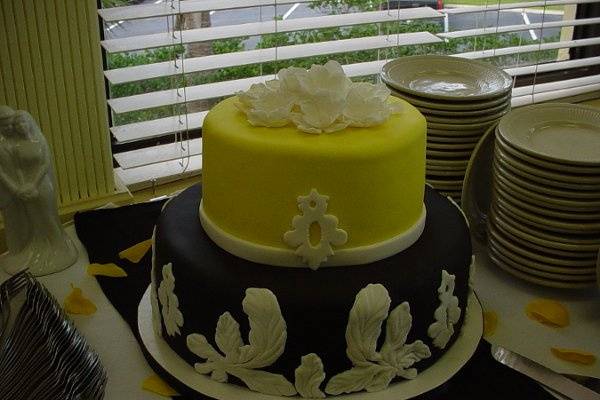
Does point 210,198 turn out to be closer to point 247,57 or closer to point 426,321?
point 426,321

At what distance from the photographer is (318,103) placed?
3.18 feet

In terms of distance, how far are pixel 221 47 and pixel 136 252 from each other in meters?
0.61

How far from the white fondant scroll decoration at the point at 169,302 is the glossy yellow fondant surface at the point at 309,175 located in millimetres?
97

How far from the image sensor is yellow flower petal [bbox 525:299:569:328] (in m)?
1.16

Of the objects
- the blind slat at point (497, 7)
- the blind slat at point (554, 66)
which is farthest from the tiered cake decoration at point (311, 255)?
the blind slat at point (554, 66)

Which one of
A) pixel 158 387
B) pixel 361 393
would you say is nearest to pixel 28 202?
pixel 158 387

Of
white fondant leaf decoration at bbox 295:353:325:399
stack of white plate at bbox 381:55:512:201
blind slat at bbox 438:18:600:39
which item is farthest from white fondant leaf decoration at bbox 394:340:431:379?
blind slat at bbox 438:18:600:39

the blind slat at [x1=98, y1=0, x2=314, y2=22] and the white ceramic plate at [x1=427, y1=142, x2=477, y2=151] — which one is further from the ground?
the blind slat at [x1=98, y1=0, x2=314, y2=22]

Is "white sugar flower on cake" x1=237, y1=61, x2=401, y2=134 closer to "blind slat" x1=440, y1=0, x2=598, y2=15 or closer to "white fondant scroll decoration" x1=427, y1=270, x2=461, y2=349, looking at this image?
"white fondant scroll decoration" x1=427, y1=270, x2=461, y2=349

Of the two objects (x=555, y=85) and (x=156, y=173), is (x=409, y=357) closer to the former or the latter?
(x=156, y=173)

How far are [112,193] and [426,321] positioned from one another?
740 mm

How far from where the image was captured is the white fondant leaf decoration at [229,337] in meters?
0.94

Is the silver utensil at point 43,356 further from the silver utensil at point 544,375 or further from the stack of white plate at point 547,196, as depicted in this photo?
the stack of white plate at point 547,196

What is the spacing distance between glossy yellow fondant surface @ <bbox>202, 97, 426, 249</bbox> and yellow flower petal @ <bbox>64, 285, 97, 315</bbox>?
0.28 metres
